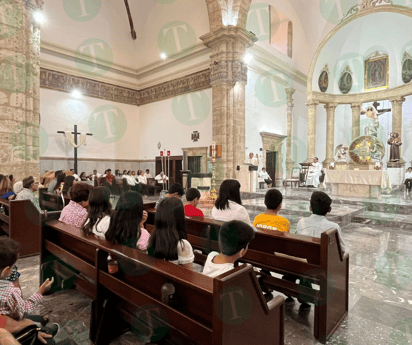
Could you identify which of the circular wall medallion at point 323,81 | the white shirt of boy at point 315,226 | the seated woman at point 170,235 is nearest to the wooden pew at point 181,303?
the seated woman at point 170,235

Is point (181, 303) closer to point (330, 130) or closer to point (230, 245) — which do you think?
point (230, 245)

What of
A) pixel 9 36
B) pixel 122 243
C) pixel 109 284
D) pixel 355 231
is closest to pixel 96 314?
pixel 109 284

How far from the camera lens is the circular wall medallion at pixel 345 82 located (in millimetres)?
17734

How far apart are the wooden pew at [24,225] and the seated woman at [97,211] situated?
2123 millimetres

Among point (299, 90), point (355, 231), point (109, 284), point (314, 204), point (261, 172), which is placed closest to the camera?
point (109, 284)

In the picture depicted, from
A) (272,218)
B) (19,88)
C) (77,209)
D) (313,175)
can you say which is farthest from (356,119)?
(77,209)

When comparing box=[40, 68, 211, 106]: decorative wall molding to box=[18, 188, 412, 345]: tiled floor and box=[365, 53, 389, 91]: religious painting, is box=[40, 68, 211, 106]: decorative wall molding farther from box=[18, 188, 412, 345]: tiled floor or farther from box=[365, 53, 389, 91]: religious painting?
box=[365, 53, 389, 91]: religious painting

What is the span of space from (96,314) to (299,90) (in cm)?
1747

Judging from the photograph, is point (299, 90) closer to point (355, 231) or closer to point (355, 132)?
point (355, 132)

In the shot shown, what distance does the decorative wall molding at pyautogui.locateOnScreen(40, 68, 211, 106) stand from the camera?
1300 centimetres

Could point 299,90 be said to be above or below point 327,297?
above

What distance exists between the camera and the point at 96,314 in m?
2.24

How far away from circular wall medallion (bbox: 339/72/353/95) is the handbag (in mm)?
19905

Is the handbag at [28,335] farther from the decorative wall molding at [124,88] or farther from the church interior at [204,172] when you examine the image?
the decorative wall molding at [124,88]
